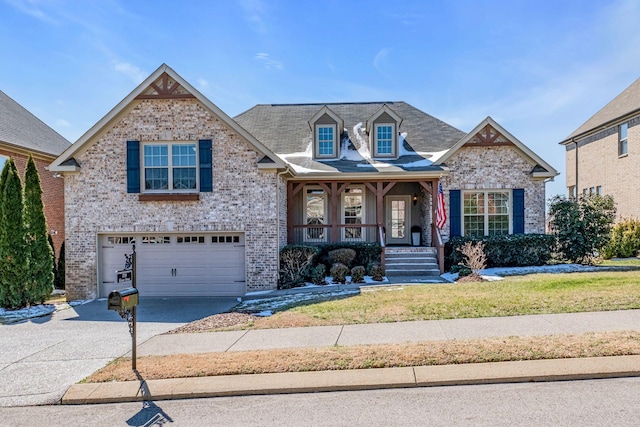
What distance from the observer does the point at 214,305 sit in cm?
1179

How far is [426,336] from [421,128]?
14098 millimetres

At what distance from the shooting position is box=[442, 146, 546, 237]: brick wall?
16.1m

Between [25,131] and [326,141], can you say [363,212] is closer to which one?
[326,141]

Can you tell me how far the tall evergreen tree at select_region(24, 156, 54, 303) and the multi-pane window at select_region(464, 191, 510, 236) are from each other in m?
13.9

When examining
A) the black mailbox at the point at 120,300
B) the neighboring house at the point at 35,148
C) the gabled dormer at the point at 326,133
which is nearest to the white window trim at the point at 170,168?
the gabled dormer at the point at 326,133

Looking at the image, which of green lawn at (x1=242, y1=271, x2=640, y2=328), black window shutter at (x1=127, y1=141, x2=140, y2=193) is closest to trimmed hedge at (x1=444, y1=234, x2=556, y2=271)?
green lawn at (x1=242, y1=271, x2=640, y2=328)

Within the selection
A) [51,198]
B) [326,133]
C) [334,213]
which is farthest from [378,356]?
[51,198]

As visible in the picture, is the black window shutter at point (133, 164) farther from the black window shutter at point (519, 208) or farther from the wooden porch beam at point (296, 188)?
the black window shutter at point (519, 208)

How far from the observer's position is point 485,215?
16297 millimetres

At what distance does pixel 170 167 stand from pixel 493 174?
11432 millimetres

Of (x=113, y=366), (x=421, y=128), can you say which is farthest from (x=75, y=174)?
(x=421, y=128)

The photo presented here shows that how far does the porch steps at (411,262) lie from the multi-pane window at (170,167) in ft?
23.2

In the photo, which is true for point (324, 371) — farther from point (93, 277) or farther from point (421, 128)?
point (421, 128)

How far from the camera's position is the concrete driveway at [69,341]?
5782mm
